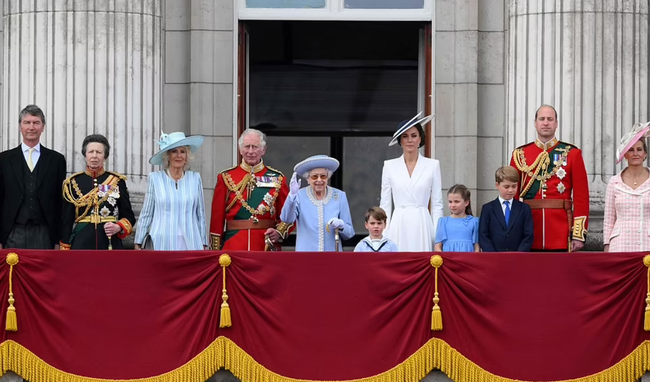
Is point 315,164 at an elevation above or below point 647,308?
above

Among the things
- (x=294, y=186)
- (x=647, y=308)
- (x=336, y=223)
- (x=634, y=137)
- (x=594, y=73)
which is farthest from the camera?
(x=594, y=73)

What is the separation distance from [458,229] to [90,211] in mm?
3144

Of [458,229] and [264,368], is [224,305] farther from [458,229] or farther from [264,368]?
[458,229]

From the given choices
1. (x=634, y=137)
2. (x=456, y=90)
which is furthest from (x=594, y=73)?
(x=634, y=137)

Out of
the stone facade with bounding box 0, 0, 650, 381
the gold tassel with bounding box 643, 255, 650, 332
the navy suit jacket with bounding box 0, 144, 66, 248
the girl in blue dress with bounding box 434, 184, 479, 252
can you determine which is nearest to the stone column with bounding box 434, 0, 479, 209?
the stone facade with bounding box 0, 0, 650, 381

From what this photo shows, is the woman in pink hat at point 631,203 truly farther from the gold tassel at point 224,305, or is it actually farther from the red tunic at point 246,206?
the gold tassel at point 224,305

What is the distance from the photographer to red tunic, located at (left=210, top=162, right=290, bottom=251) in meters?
13.5

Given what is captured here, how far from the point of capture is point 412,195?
13.6m

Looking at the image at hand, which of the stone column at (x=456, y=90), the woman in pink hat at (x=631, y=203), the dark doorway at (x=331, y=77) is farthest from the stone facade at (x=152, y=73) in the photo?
the dark doorway at (x=331, y=77)

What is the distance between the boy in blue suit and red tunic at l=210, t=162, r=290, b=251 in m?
1.77

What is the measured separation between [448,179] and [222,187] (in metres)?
3.41

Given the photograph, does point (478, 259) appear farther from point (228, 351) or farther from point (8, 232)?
point (8, 232)

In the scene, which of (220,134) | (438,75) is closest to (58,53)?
(220,134)

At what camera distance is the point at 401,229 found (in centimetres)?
1352
